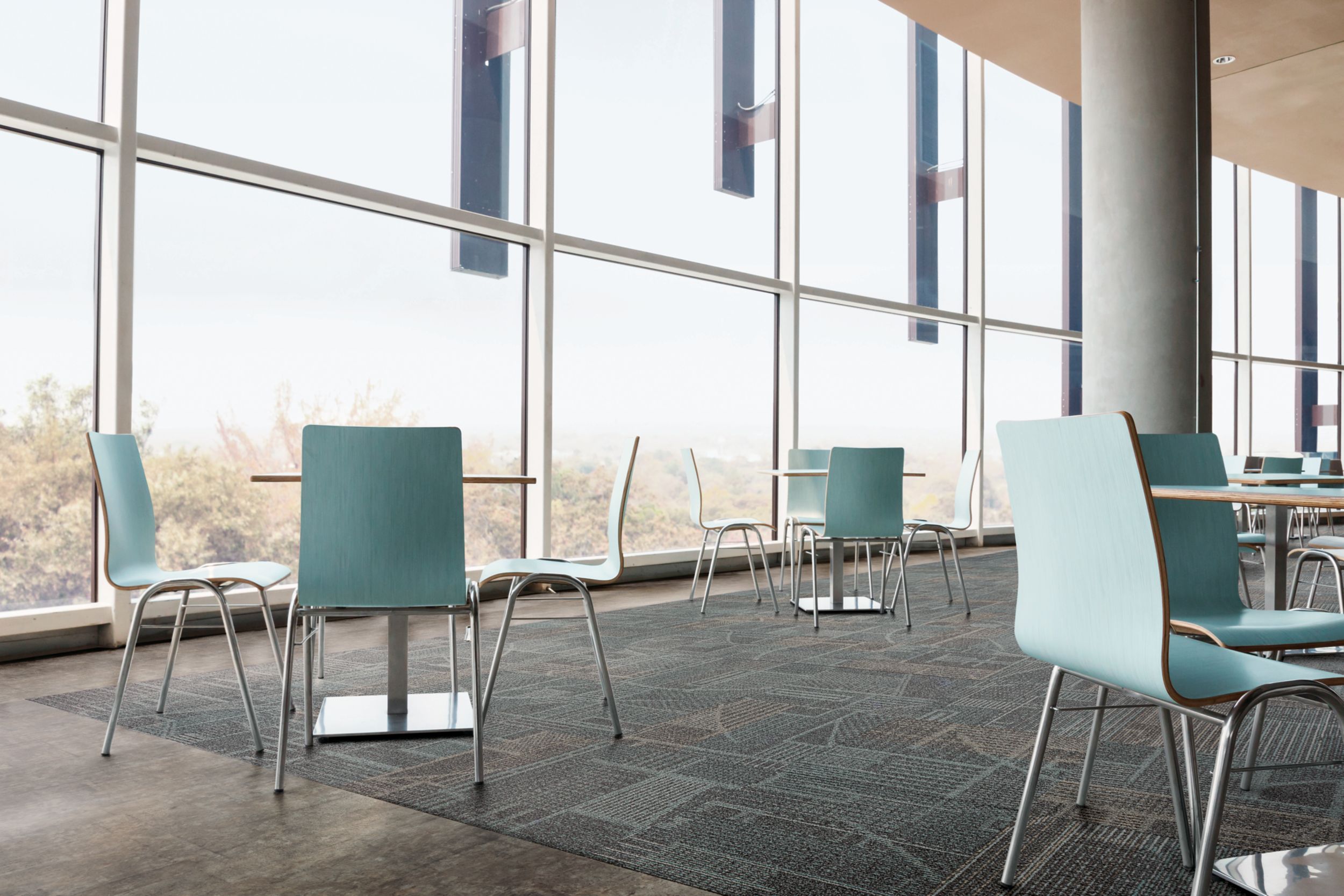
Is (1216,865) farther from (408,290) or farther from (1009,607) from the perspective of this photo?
(408,290)

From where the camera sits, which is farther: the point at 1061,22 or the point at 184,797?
the point at 1061,22

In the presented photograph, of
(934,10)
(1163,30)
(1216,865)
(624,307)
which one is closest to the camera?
(1216,865)

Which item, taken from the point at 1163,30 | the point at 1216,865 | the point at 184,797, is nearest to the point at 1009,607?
the point at 1163,30

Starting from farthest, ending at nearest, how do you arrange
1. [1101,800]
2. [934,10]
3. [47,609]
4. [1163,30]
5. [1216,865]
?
[934,10] < [1163,30] < [47,609] < [1101,800] < [1216,865]

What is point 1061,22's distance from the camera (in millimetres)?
6195

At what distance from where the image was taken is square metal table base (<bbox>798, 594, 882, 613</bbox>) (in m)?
Result: 5.02

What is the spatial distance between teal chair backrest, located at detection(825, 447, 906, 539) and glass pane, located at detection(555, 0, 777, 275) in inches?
101

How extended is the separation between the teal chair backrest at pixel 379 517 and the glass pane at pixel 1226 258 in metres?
11.3

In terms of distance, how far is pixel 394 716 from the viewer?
2871mm

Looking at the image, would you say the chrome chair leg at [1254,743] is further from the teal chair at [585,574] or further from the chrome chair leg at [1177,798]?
the teal chair at [585,574]

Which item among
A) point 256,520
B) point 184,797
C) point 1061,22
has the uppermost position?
point 1061,22

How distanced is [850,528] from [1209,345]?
1772 millimetres

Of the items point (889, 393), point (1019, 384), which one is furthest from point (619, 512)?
point (1019, 384)

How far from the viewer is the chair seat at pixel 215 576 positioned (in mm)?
2631
